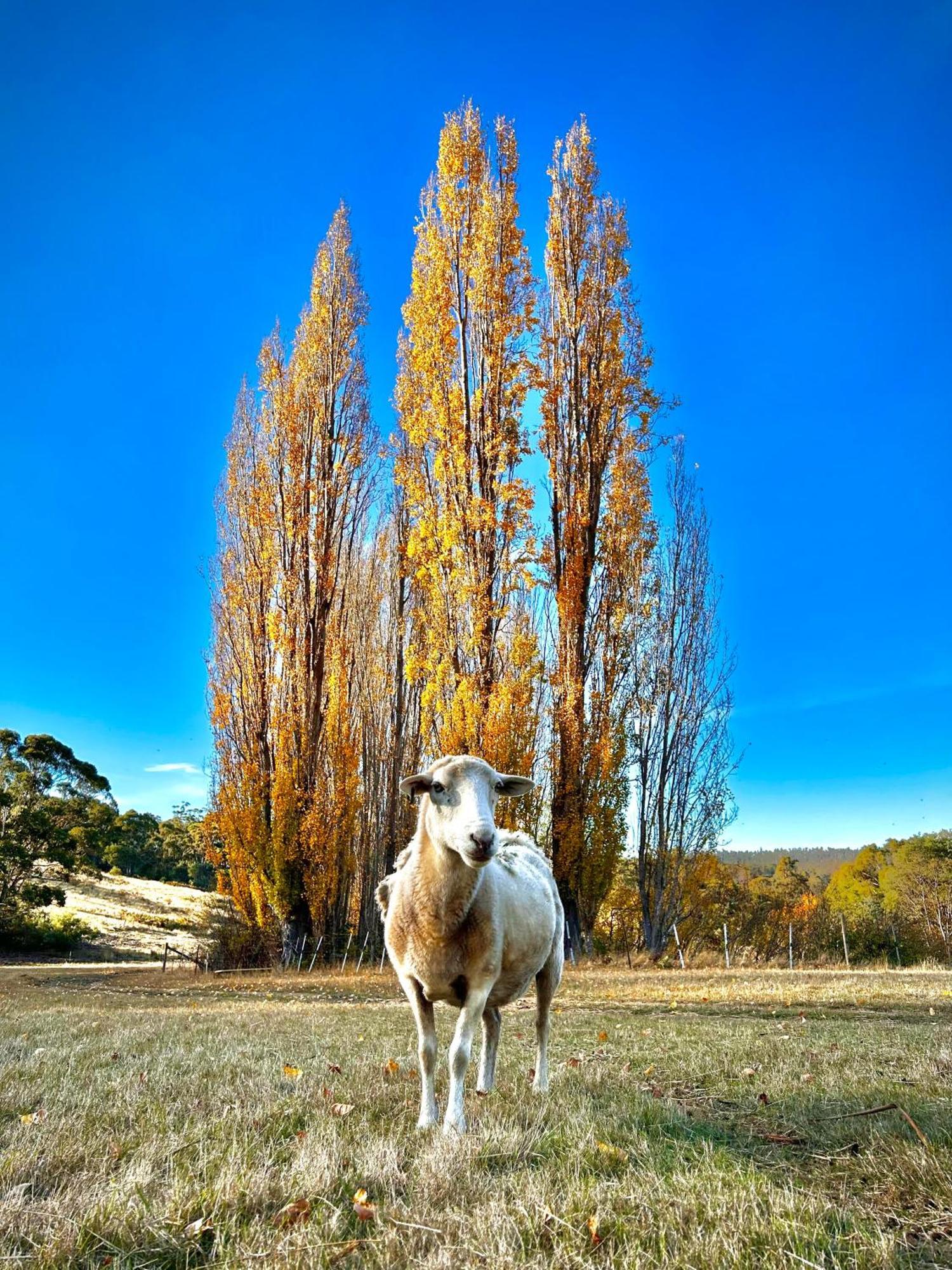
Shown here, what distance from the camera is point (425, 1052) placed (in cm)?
357

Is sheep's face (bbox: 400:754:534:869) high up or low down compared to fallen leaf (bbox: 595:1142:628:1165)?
up

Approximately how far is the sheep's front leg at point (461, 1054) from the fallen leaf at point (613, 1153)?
1.92 feet

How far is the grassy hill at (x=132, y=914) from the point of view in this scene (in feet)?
105

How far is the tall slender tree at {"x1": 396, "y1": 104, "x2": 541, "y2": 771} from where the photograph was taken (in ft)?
54.6

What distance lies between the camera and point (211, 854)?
21812mm

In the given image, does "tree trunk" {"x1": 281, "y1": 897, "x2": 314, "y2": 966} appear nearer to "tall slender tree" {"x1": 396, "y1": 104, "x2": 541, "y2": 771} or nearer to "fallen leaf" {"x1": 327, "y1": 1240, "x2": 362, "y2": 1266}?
"tall slender tree" {"x1": 396, "y1": 104, "x2": 541, "y2": 771}

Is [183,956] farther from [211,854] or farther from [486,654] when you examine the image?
[486,654]

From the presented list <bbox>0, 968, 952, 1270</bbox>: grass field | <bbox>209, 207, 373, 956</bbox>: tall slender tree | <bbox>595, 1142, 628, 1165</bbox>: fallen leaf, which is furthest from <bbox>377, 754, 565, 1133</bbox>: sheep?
<bbox>209, 207, 373, 956</bbox>: tall slender tree

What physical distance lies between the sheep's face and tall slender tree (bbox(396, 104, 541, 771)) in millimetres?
12377

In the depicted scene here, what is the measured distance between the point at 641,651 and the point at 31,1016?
16.2 metres

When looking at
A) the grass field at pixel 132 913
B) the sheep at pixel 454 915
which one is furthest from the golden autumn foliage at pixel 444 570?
the sheep at pixel 454 915

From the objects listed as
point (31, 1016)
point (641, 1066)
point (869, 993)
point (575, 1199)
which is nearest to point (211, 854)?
point (31, 1016)

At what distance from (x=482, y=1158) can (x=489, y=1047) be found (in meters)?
1.74

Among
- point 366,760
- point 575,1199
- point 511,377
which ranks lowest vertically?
point 575,1199
